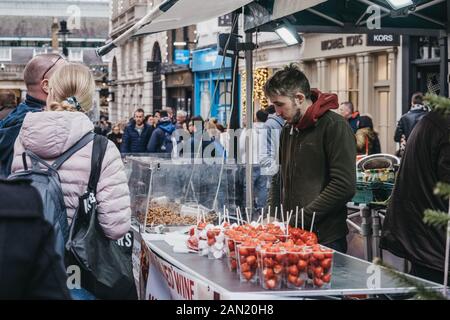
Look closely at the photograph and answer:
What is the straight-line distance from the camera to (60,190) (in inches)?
181

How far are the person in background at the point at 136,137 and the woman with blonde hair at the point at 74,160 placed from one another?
A: 1551cm

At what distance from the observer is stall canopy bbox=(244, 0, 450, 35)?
8438mm

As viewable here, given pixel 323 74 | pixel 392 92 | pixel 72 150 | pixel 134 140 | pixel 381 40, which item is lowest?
pixel 134 140

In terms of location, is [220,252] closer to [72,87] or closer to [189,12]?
[72,87]

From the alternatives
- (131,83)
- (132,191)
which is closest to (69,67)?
(132,191)

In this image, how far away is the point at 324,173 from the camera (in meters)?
5.86

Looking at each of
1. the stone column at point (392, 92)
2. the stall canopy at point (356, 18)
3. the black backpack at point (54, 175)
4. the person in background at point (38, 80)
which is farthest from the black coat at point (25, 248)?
the stone column at point (392, 92)

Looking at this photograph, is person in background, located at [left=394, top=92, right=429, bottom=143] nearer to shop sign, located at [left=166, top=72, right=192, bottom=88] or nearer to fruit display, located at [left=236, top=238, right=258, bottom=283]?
fruit display, located at [left=236, top=238, right=258, bottom=283]

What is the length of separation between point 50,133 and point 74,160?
18cm

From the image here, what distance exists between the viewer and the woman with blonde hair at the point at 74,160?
4.86 m

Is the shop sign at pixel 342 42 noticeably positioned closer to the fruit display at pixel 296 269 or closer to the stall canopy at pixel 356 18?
the stall canopy at pixel 356 18

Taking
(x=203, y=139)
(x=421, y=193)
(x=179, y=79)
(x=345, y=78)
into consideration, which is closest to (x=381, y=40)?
(x=203, y=139)

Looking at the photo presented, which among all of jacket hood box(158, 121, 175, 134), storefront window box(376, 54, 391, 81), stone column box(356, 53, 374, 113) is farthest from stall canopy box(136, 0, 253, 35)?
stone column box(356, 53, 374, 113)
